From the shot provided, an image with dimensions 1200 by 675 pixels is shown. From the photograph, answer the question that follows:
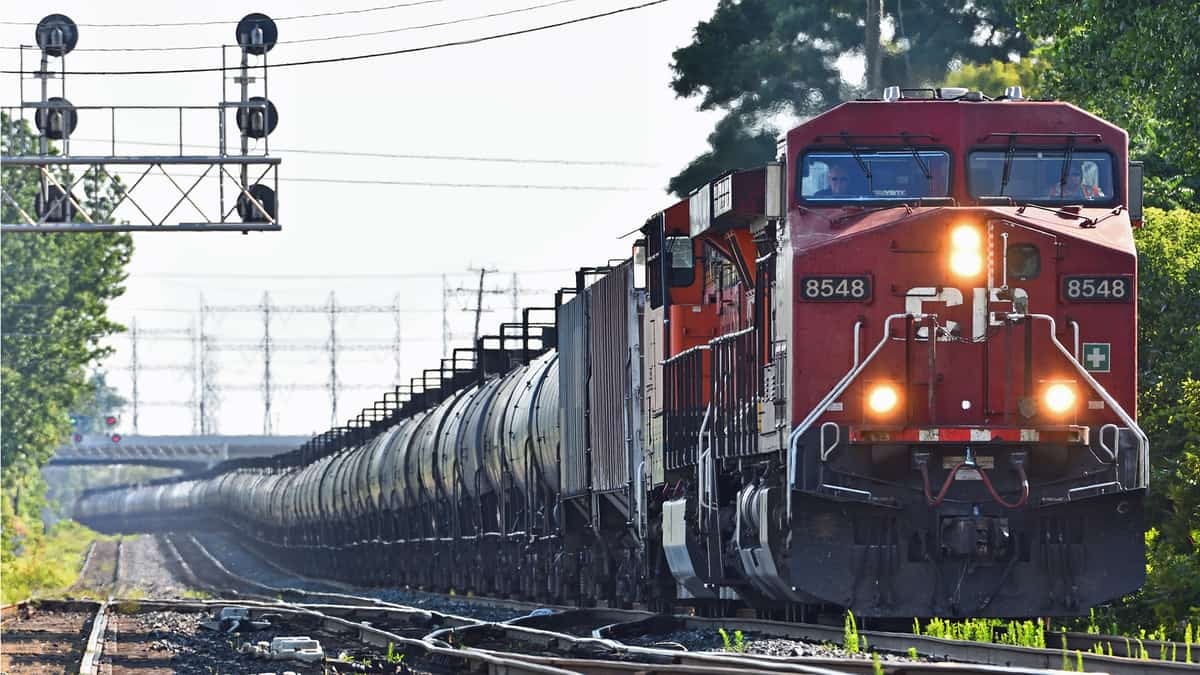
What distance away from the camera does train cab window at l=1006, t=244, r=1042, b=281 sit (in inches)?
588

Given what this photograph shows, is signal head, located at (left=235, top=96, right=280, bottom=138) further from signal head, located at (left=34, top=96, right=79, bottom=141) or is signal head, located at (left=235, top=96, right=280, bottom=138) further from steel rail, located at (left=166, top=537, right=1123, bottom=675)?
steel rail, located at (left=166, top=537, right=1123, bottom=675)

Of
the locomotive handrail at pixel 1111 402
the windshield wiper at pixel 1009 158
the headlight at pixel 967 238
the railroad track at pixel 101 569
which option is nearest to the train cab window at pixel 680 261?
the windshield wiper at pixel 1009 158

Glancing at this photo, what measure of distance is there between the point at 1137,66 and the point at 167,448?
121239mm

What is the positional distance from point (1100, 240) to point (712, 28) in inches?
1249

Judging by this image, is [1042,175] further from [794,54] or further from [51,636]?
[794,54]

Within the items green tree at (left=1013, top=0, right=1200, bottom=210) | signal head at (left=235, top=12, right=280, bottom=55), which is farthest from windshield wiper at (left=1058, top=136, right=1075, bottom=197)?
signal head at (left=235, top=12, right=280, bottom=55)

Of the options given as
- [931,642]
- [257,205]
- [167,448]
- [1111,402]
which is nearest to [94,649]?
[931,642]

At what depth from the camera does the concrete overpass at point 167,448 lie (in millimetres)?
135250

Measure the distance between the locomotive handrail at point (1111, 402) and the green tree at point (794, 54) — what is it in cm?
2806

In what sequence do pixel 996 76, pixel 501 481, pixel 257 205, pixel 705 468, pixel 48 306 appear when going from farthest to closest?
pixel 48 306
pixel 996 76
pixel 501 481
pixel 257 205
pixel 705 468

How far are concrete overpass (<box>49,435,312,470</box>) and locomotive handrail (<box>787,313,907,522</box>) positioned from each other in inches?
4781

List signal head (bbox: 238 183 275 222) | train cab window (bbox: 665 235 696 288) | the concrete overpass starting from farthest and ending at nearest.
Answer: the concrete overpass
signal head (bbox: 238 183 275 222)
train cab window (bbox: 665 235 696 288)

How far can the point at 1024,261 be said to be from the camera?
15.0m

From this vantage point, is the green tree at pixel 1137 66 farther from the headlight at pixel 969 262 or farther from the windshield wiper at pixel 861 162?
the headlight at pixel 969 262
